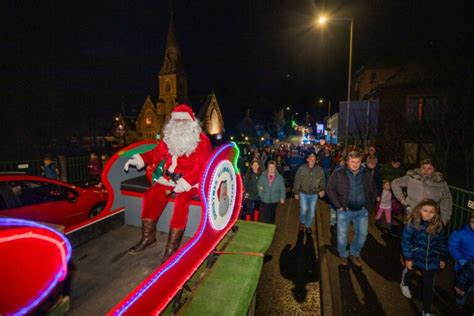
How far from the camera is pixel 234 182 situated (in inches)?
164

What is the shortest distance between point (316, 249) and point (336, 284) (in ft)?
4.02

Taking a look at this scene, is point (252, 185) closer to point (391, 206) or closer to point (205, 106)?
point (391, 206)

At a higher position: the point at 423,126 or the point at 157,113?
the point at 157,113

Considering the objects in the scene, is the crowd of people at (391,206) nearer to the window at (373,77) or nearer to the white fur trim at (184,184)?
the white fur trim at (184,184)

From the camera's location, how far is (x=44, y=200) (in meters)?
4.54

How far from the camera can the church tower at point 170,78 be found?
46.2 meters

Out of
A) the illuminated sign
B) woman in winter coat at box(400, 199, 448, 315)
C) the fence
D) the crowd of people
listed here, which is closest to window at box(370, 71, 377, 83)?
the crowd of people

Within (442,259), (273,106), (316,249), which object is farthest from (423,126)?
(273,106)

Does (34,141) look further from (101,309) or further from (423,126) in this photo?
(423,126)

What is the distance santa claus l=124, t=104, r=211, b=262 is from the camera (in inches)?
131

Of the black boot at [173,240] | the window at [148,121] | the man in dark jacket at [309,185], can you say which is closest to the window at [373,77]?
the man in dark jacket at [309,185]

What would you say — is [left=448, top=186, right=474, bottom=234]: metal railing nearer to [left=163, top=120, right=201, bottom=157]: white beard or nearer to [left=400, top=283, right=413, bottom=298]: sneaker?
[left=400, top=283, right=413, bottom=298]: sneaker

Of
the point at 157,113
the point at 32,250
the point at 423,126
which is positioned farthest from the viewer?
the point at 157,113

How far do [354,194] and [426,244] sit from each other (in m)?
1.15
